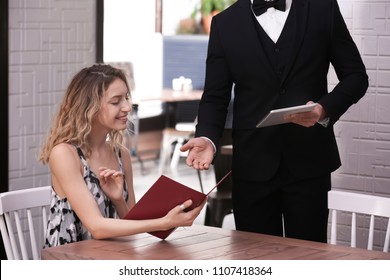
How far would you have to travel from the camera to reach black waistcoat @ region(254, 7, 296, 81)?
280 cm

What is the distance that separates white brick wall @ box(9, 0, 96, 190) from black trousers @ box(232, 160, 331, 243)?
1.58 m

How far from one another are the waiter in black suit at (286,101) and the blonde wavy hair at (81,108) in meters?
0.35

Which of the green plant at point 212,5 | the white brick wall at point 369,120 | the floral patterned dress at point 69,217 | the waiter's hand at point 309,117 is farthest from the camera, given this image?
the green plant at point 212,5

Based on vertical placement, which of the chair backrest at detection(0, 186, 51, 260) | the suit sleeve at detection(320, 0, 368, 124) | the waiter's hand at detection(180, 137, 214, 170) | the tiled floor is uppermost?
the suit sleeve at detection(320, 0, 368, 124)

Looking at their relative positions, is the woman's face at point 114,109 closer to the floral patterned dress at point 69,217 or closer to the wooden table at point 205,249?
the floral patterned dress at point 69,217

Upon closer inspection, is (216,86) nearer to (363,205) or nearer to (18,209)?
(363,205)

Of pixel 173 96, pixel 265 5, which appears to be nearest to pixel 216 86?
pixel 265 5

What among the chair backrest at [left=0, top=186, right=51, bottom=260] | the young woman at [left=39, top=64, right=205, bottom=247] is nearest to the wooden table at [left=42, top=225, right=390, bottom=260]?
the young woman at [left=39, top=64, right=205, bottom=247]

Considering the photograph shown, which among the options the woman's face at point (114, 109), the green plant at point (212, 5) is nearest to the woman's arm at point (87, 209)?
the woman's face at point (114, 109)

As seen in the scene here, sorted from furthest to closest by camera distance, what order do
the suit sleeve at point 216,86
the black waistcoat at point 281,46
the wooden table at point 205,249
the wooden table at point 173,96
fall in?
the wooden table at point 173,96, the suit sleeve at point 216,86, the black waistcoat at point 281,46, the wooden table at point 205,249

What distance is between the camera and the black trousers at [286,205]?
9.25 feet

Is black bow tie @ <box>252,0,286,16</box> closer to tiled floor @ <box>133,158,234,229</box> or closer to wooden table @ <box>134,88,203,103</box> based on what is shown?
tiled floor @ <box>133,158,234,229</box>

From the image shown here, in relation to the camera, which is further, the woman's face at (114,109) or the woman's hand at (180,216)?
the woman's face at (114,109)
